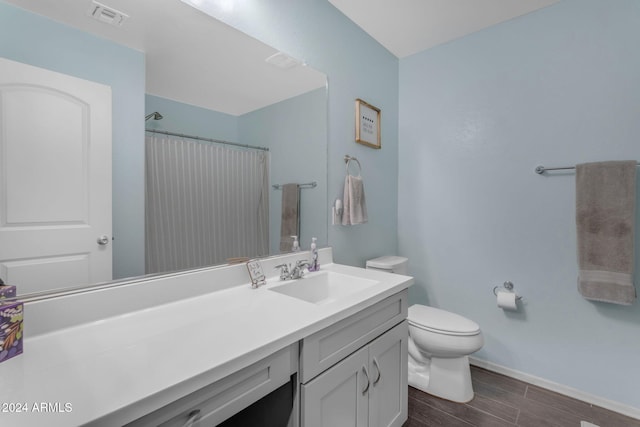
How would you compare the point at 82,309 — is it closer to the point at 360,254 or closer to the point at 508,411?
the point at 360,254

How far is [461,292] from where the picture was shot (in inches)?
85.9

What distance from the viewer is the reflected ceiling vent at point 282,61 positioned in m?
1.45

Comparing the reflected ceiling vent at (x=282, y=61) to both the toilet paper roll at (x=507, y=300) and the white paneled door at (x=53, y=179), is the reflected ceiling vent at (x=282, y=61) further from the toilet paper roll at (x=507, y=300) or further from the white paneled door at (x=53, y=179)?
the toilet paper roll at (x=507, y=300)

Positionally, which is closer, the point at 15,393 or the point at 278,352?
the point at 15,393

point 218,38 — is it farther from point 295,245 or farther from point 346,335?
point 346,335

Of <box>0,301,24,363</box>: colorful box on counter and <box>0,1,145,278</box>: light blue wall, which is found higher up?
<box>0,1,145,278</box>: light blue wall

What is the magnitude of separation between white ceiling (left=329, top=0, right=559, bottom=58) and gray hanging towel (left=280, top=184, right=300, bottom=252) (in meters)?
1.23

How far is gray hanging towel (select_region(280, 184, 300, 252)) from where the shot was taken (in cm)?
155

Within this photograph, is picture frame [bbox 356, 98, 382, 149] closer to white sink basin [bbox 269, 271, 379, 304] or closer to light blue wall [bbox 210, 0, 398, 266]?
light blue wall [bbox 210, 0, 398, 266]

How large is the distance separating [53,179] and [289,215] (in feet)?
3.21

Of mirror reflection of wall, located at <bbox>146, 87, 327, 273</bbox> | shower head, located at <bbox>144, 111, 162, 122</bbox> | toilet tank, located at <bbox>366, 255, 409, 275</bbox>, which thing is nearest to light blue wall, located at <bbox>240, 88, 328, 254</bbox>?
mirror reflection of wall, located at <bbox>146, 87, 327, 273</bbox>

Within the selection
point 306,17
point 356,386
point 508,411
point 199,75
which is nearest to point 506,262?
point 508,411

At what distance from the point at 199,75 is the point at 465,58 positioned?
1.96 meters

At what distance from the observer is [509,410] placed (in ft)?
5.37
